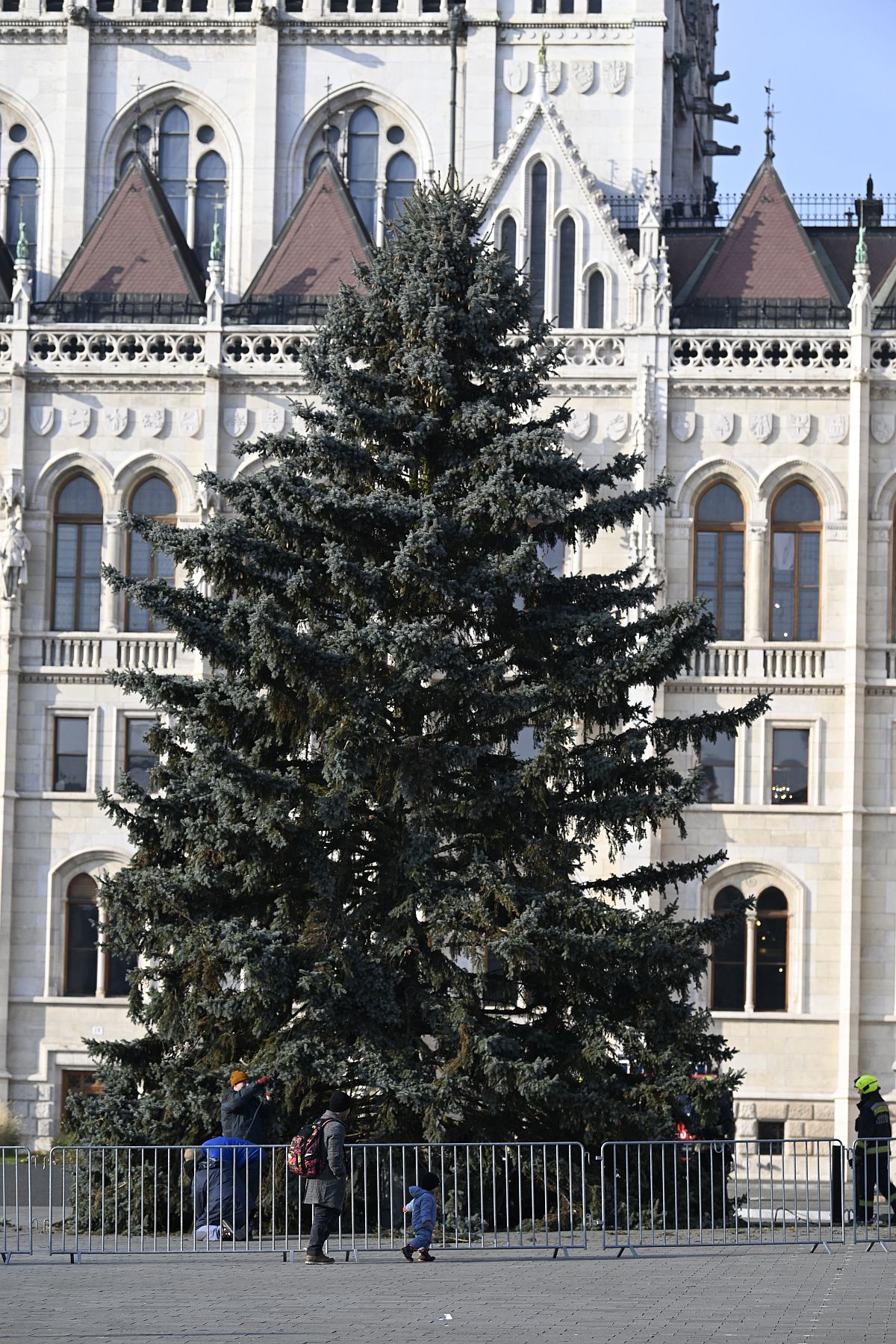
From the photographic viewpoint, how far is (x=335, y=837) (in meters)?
23.1

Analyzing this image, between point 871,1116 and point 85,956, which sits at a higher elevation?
point 85,956

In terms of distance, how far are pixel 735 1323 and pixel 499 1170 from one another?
21.7ft

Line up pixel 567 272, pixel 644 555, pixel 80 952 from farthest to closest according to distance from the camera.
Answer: pixel 567 272, pixel 80 952, pixel 644 555

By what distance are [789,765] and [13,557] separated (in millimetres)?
13024

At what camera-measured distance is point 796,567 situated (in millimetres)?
37750

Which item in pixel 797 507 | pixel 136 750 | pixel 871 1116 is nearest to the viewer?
pixel 871 1116

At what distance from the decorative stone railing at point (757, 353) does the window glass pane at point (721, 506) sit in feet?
6.35

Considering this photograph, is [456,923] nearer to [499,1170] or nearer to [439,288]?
[499,1170]

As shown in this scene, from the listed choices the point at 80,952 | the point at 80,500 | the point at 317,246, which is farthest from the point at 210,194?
the point at 80,952

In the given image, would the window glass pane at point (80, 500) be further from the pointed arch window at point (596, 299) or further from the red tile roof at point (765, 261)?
the red tile roof at point (765, 261)

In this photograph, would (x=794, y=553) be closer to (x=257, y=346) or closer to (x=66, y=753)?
(x=257, y=346)

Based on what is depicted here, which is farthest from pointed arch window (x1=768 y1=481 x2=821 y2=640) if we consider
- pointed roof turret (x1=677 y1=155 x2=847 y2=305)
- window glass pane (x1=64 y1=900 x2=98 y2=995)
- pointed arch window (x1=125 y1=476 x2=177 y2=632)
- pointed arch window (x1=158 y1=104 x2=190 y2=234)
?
pointed arch window (x1=158 y1=104 x2=190 y2=234)

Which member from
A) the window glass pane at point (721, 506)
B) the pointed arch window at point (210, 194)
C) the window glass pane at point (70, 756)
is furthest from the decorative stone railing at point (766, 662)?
the pointed arch window at point (210, 194)

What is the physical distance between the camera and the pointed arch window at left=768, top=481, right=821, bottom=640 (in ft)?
123
